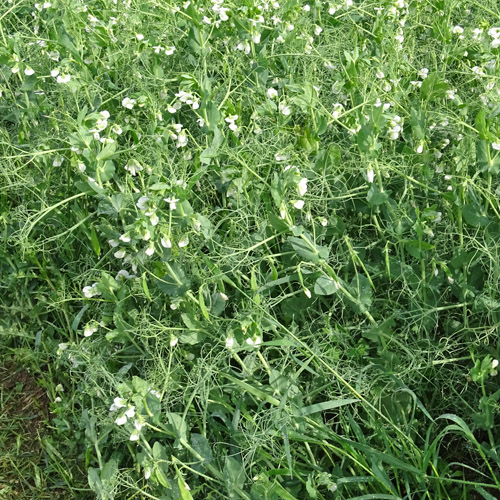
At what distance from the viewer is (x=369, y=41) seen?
105 inches

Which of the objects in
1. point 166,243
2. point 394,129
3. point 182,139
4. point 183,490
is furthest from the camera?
point 182,139

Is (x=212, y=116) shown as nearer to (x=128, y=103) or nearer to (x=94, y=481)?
(x=128, y=103)

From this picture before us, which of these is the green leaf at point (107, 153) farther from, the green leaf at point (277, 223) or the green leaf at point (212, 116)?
the green leaf at point (277, 223)

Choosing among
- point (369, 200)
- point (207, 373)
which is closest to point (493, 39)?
point (369, 200)

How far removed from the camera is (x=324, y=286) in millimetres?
1902

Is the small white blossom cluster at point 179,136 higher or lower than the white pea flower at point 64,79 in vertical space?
lower

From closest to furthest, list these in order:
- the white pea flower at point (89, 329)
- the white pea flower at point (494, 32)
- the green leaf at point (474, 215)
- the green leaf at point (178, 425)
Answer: the green leaf at point (178, 425), the green leaf at point (474, 215), the white pea flower at point (89, 329), the white pea flower at point (494, 32)

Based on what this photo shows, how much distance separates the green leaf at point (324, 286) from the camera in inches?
74.6

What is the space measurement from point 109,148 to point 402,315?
996 millimetres

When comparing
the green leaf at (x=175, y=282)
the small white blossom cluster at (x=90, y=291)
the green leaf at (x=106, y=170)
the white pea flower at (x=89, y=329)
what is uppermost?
the green leaf at (x=106, y=170)

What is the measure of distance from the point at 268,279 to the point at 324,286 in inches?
8.0

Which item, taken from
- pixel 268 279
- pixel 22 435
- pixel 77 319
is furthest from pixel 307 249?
pixel 22 435

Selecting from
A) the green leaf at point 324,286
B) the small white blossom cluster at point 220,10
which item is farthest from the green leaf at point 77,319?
the small white blossom cluster at point 220,10

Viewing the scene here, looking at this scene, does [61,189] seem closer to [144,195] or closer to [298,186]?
[144,195]
